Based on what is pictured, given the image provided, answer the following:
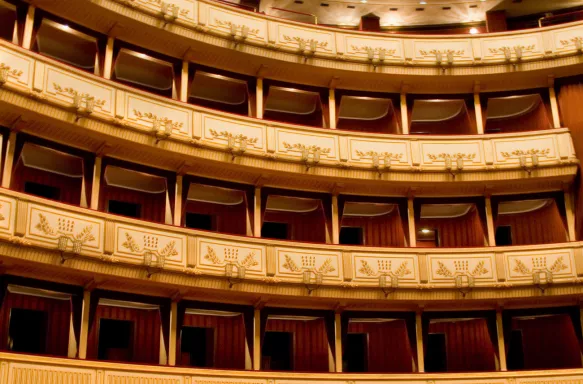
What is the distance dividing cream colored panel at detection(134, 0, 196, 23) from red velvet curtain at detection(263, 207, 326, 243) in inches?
241

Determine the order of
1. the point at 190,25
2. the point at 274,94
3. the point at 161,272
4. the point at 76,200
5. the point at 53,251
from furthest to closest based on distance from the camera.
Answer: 1. the point at 274,94
2. the point at 190,25
3. the point at 76,200
4. the point at 161,272
5. the point at 53,251

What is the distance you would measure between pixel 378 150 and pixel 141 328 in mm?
8455

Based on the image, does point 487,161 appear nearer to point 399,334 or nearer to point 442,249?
point 442,249

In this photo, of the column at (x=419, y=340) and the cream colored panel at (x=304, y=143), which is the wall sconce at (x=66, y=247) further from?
the column at (x=419, y=340)

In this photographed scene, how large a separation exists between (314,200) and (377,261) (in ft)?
9.67

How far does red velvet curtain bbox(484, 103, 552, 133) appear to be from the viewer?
952 inches

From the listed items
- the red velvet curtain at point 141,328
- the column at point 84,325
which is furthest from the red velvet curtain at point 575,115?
the column at point 84,325

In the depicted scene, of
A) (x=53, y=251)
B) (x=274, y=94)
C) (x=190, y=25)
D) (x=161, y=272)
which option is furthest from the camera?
(x=274, y=94)

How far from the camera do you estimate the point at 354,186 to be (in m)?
22.4

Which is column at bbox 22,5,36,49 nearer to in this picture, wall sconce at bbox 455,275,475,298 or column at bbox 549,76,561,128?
wall sconce at bbox 455,275,475,298

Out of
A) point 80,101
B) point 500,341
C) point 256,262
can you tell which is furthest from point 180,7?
point 500,341

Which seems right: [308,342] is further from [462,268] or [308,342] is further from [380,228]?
[462,268]

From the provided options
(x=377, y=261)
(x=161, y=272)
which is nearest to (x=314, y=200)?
(x=377, y=261)

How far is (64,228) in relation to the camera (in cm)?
1686
